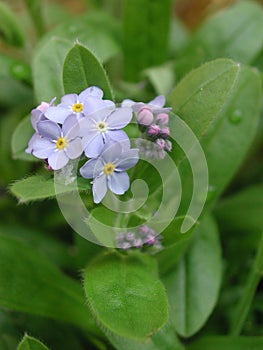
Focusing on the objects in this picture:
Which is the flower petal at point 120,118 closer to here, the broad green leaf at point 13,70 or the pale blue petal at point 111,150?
the pale blue petal at point 111,150

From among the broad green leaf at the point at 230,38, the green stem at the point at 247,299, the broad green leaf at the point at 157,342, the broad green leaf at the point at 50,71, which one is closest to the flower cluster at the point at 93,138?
the broad green leaf at the point at 50,71

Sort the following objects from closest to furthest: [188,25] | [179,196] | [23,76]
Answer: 1. [179,196]
2. [23,76]
3. [188,25]

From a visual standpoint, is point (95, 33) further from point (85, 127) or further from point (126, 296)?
point (126, 296)

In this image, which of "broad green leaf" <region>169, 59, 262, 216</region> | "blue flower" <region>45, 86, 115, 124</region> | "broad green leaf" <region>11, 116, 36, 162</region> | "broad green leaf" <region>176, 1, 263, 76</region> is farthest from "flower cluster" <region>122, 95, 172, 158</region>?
"broad green leaf" <region>176, 1, 263, 76</region>

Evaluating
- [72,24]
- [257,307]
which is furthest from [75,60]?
[257,307]

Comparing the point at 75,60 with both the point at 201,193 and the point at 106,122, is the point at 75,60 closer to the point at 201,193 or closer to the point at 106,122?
the point at 106,122

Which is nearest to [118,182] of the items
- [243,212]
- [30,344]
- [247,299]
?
[30,344]
